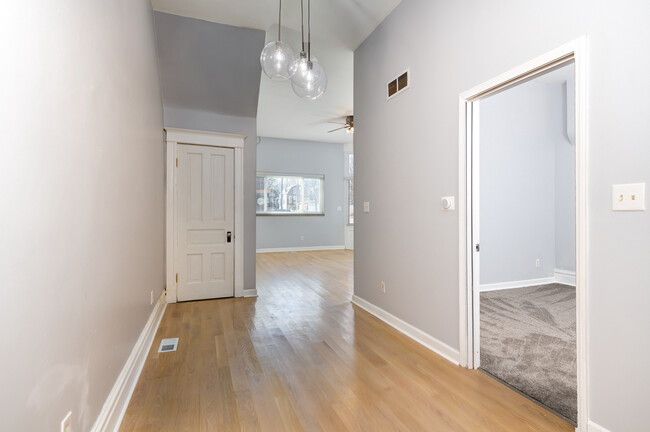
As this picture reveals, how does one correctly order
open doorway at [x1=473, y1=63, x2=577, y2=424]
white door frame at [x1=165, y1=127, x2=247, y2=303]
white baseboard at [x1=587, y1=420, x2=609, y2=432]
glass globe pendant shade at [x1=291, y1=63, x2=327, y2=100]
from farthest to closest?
1. open doorway at [x1=473, y1=63, x2=577, y2=424]
2. white door frame at [x1=165, y1=127, x2=247, y2=303]
3. glass globe pendant shade at [x1=291, y1=63, x2=327, y2=100]
4. white baseboard at [x1=587, y1=420, x2=609, y2=432]

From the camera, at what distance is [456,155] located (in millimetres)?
2406

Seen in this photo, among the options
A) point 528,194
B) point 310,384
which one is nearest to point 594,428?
point 310,384

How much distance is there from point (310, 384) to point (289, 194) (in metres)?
7.60

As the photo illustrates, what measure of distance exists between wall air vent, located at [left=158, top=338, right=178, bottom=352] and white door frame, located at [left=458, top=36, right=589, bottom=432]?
2338 millimetres

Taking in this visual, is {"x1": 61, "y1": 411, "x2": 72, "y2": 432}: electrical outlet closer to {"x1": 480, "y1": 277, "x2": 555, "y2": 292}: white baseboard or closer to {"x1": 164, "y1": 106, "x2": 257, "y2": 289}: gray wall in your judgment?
{"x1": 164, "y1": 106, "x2": 257, "y2": 289}: gray wall

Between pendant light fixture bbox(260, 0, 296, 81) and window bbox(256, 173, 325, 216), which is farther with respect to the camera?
window bbox(256, 173, 325, 216)

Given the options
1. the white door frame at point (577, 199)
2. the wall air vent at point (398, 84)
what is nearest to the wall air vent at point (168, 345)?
the white door frame at point (577, 199)

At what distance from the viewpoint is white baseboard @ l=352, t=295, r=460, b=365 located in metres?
2.44

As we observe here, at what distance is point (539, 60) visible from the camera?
1790mm

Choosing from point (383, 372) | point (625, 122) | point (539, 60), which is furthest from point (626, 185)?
point (383, 372)

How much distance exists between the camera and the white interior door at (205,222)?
162 inches

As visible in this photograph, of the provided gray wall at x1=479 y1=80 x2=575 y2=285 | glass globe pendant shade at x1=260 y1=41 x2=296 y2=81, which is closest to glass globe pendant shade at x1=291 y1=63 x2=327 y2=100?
glass globe pendant shade at x1=260 y1=41 x2=296 y2=81

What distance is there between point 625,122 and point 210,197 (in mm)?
4043

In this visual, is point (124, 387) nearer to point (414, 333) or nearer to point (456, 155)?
point (414, 333)
